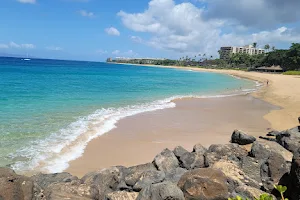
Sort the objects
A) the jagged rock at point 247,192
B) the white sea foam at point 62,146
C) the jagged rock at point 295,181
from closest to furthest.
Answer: the jagged rock at point 295,181, the jagged rock at point 247,192, the white sea foam at point 62,146

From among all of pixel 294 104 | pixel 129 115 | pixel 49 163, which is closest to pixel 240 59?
pixel 294 104

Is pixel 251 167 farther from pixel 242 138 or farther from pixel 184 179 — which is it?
pixel 242 138

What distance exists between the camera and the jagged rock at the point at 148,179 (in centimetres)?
586

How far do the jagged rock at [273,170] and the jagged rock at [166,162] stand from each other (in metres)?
2.28

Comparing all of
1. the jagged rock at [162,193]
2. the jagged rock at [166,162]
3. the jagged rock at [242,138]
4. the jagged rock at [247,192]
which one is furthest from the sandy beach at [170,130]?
the jagged rock at [247,192]

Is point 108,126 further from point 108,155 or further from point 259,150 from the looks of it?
point 259,150

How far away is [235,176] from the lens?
245 inches

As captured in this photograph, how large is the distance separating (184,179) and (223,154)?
270 centimetres

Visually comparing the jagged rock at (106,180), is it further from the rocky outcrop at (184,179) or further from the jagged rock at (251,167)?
the jagged rock at (251,167)

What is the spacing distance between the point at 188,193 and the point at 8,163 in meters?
6.02

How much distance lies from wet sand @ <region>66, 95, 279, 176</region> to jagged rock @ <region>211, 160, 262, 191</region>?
129 inches

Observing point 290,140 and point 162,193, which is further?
point 290,140

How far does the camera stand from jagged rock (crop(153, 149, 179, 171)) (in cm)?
744

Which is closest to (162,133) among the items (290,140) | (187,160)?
(187,160)
